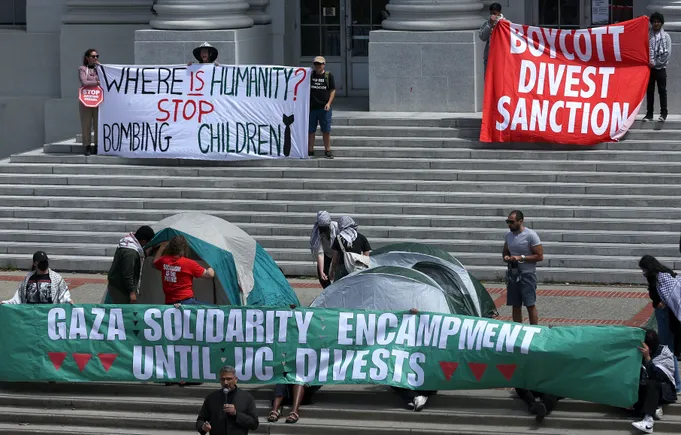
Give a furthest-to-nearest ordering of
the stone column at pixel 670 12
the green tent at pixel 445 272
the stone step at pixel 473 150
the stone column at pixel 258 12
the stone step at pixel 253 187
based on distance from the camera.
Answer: the stone column at pixel 258 12
the stone column at pixel 670 12
the stone step at pixel 473 150
the stone step at pixel 253 187
the green tent at pixel 445 272

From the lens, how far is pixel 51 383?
47.0 ft

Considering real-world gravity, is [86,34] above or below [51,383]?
above

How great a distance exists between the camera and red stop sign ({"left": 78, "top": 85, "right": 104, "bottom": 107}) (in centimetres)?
2122

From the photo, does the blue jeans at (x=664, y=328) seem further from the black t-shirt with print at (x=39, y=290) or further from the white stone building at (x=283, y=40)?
the white stone building at (x=283, y=40)

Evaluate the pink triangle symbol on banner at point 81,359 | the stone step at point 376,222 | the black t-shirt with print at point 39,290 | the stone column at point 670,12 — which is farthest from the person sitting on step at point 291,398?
the stone column at point 670,12

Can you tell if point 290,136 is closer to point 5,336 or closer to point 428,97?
point 428,97

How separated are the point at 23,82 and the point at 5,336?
12.4 meters

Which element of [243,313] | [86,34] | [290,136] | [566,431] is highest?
[86,34]

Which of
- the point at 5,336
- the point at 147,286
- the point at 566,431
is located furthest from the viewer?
the point at 147,286

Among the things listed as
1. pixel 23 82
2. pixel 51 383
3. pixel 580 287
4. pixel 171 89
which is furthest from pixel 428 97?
pixel 51 383

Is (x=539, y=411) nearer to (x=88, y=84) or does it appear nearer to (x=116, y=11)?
(x=88, y=84)

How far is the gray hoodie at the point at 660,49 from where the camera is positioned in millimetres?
20062

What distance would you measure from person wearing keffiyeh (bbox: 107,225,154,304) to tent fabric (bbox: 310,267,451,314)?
6.40 ft

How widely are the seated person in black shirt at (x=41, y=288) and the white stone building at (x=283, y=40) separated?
8837mm
